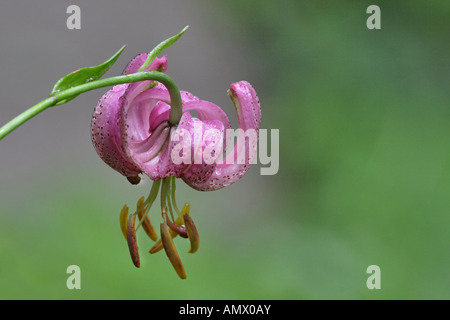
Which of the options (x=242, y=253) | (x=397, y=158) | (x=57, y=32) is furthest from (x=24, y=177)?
(x=397, y=158)

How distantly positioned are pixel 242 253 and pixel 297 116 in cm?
94

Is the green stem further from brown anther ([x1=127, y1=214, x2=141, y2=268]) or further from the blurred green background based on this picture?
the blurred green background

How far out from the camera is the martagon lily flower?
1.03 metres

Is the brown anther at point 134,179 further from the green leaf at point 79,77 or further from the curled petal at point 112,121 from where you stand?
the green leaf at point 79,77

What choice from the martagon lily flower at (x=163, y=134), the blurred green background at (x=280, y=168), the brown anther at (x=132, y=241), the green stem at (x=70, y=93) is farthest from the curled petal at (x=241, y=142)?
the blurred green background at (x=280, y=168)

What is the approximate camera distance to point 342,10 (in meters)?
3.80

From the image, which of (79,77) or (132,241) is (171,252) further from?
(79,77)

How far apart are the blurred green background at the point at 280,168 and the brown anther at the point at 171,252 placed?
1.43 metres

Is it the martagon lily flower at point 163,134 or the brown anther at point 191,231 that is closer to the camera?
the martagon lily flower at point 163,134

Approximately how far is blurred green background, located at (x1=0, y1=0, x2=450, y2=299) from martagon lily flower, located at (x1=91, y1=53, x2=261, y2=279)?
1.46m

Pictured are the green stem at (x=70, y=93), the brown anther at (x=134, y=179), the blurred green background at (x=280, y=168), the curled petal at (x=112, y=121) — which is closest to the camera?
the green stem at (x=70, y=93)

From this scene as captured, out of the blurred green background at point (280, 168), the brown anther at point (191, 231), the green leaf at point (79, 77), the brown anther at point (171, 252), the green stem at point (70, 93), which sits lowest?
the brown anther at point (171, 252)

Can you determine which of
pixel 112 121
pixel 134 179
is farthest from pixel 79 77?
pixel 134 179

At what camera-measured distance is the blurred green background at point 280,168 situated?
2.74m
